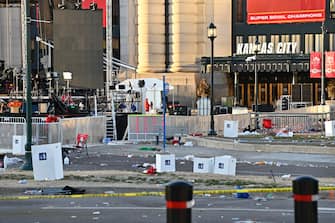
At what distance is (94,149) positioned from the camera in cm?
2647

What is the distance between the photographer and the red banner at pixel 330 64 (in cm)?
5750

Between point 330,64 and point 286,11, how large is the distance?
8.58 meters

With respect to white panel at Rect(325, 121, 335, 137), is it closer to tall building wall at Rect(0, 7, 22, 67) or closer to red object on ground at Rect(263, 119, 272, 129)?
red object on ground at Rect(263, 119, 272, 129)

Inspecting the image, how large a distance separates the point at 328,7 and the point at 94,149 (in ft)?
146

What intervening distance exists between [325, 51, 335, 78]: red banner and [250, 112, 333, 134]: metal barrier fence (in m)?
24.5

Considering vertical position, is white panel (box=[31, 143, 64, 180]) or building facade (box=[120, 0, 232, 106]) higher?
building facade (box=[120, 0, 232, 106])

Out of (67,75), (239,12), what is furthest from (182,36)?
(67,75)

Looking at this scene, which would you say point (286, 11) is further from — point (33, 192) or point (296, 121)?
point (33, 192)

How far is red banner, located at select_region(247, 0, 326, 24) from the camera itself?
2505 inches

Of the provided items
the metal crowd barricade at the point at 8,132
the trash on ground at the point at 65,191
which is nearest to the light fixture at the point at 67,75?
the metal crowd barricade at the point at 8,132

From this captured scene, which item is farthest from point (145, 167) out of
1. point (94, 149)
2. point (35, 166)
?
point (94, 149)

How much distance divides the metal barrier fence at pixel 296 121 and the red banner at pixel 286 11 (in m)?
31.3

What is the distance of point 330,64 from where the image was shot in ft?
191

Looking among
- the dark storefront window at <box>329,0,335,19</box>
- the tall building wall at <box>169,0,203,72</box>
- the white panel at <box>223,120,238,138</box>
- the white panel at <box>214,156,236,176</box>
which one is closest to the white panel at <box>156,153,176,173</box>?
the white panel at <box>214,156,236,176</box>
